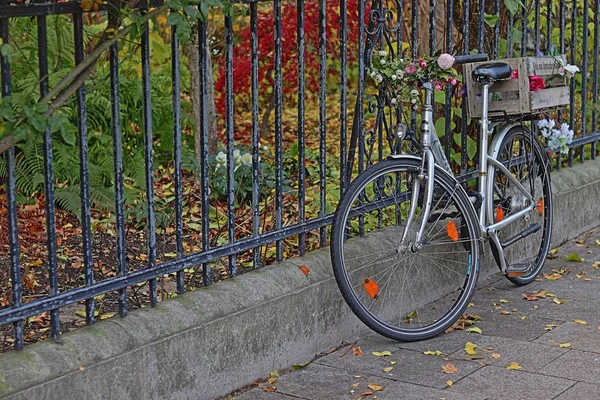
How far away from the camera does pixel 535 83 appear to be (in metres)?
5.51

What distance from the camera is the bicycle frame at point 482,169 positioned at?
4.93 m

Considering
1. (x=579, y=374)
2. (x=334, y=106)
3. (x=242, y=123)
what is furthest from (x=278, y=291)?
(x=334, y=106)

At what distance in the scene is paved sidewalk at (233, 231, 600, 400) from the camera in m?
4.33

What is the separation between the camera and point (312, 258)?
15.9 ft

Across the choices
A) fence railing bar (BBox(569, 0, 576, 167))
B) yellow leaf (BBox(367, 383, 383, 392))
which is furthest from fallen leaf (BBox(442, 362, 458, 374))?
fence railing bar (BBox(569, 0, 576, 167))

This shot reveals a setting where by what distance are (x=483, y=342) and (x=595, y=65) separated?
116 inches

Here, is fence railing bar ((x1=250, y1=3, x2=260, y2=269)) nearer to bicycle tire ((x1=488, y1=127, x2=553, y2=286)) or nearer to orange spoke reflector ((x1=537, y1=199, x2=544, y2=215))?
bicycle tire ((x1=488, y1=127, x2=553, y2=286))

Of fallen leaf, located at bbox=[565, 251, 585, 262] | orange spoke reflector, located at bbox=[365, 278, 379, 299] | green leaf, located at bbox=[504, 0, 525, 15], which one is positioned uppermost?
green leaf, located at bbox=[504, 0, 525, 15]

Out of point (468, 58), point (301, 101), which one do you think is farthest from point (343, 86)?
point (468, 58)

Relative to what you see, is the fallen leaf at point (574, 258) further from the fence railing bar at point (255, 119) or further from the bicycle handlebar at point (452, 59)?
the fence railing bar at point (255, 119)

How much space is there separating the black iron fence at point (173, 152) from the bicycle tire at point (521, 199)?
246mm

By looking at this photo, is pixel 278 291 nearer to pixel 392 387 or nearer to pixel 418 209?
pixel 392 387

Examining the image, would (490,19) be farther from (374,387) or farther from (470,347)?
(374,387)

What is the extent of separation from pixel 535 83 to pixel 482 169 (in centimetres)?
53
